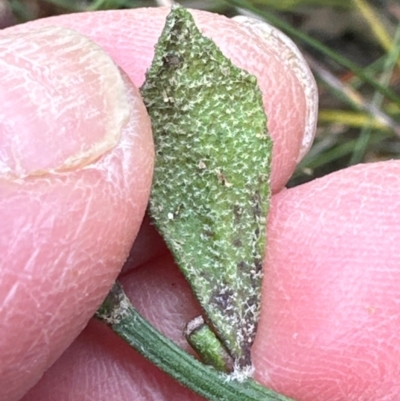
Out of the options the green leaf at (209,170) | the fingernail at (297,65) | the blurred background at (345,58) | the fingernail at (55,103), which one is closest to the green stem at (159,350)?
the green leaf at (209,170)

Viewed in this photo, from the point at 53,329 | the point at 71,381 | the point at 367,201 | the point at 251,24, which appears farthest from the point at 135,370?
the point at 251,24

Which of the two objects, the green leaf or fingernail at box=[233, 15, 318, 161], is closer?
the green leaf

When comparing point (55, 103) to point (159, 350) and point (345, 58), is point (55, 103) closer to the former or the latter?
point (159, 350)

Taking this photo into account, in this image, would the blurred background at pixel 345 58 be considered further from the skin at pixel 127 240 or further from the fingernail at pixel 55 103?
the fingernail at pixel 55 103

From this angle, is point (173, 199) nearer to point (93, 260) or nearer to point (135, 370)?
point (93, 260)

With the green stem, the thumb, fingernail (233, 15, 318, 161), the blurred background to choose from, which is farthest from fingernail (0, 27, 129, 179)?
the blurred background

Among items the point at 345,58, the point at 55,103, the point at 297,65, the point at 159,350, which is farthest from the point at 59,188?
the point at 345,58

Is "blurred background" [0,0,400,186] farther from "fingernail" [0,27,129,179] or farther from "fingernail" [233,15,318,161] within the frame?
"fingernail" [0,27,129,179]
